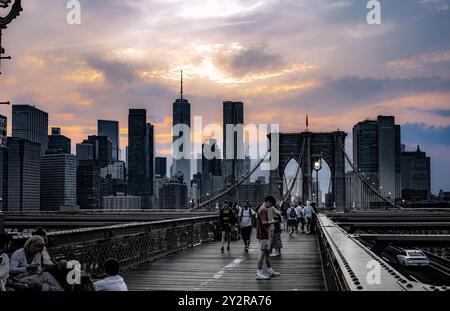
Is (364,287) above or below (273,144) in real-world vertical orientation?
below

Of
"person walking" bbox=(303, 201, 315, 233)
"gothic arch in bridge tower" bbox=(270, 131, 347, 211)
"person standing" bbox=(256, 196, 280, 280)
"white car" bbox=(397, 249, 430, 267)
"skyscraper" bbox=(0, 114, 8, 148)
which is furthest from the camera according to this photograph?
"gothic arch in bridge tower" bbox=(270, 131, 347, 211)

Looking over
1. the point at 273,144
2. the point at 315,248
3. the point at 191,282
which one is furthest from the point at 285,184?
the point at 191,282

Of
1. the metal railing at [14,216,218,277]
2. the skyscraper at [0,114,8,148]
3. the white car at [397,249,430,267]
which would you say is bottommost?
the white car at [397,249,430,267]

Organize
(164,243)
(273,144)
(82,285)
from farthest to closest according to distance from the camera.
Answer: (273,144), (164,243), (82,285)

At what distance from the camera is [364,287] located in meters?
4.92

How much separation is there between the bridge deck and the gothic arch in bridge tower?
7651cm

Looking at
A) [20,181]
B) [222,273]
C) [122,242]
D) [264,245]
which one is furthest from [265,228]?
[20,181]

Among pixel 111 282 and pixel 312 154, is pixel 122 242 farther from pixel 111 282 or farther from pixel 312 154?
pixel 312 154

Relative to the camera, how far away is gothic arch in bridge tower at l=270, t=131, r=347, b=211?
9781cm

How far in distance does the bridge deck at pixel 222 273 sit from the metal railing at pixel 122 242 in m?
0.38

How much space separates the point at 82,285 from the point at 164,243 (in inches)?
453

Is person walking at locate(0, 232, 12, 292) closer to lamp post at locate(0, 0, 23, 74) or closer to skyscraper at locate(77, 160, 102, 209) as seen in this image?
lamp post at locate(0, 0, 23, 74)

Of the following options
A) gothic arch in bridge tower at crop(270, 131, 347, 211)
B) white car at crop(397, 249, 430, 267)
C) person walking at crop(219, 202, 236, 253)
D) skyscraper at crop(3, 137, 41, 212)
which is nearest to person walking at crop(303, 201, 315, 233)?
person walking at crop(219, 202, 236, 253)

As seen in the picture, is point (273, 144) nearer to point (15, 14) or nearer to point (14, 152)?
point (15, 14)
